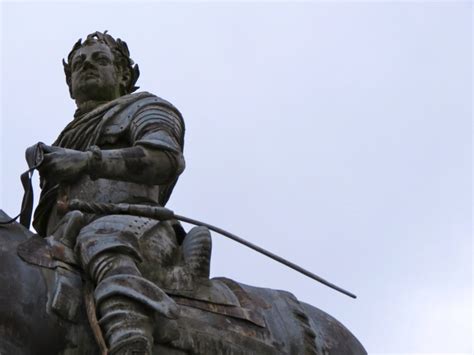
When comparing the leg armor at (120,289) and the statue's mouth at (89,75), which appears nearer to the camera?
the leg armor at (120,289)

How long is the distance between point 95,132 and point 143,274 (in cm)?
169

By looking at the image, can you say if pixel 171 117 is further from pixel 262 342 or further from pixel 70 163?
pixel 262 342

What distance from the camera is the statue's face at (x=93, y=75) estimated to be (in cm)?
1159

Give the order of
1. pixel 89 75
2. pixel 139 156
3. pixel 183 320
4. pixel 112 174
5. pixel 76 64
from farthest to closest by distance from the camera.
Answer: pixel 76 64 < pixel 89 75 < pixel 139 156 < pixel 112 174 < pixel 183 320

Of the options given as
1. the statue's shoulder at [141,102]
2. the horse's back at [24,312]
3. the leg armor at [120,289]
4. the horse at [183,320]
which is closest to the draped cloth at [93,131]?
the statue's shoulder at [141,102]

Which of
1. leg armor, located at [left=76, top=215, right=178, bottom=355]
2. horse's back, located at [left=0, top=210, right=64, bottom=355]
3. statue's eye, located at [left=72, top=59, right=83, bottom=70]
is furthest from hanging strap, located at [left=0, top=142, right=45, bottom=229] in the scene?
statue's eye, located at [left=72, top=59, right=83, bottom=70]

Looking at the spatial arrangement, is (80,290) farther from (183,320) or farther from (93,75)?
(93,75)

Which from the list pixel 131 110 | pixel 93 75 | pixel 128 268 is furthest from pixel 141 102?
pixel 128 268

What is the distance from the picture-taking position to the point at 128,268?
30.3 ft

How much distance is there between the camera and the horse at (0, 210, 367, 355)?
8875mm

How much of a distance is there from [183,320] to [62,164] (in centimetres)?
155

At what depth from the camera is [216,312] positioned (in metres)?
9.65

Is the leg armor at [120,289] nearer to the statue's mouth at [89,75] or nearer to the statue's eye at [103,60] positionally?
the statue's mouth at [89,75]

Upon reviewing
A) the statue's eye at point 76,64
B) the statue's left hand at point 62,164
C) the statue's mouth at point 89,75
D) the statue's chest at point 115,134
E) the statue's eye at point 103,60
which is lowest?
the statue's left hand at point 62,164
